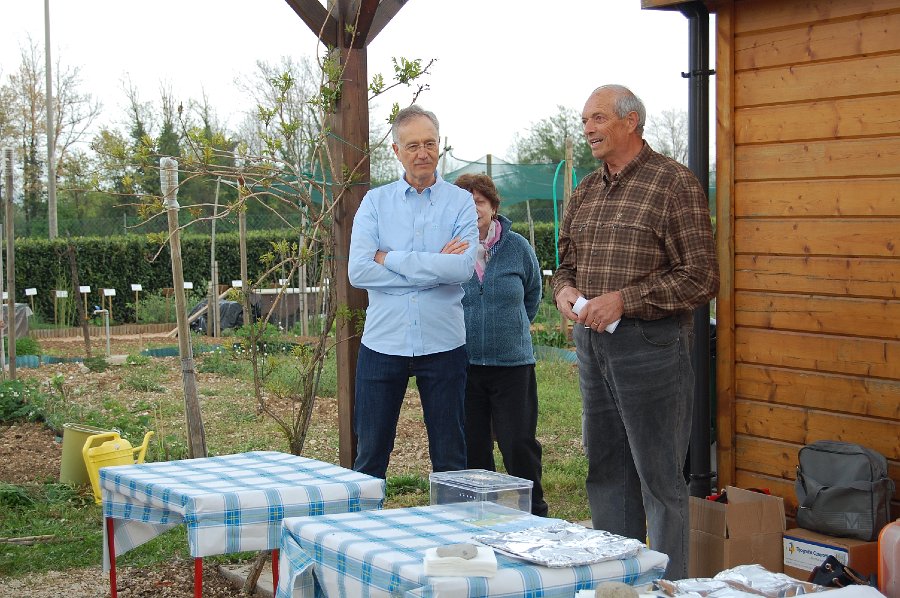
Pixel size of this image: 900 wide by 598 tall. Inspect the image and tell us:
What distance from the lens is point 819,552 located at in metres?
3.28

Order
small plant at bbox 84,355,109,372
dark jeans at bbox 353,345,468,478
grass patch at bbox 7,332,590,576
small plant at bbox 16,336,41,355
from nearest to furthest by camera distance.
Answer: dark jeans at bbox 353,345,468,478 → grass patch at bbox 7,332,590,576 → small plant at bbox 84,355,109,372 → small plant at bbox 16,336,41,355

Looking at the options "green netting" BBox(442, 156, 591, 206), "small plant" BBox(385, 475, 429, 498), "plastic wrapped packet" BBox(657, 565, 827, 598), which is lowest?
"small plant" BBox(385, 475, 429, 498)

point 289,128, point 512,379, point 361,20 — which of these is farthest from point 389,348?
point 361,20

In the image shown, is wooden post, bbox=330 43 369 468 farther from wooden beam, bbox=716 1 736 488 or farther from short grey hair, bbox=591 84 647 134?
wooden beam, bbox=716 1 736 488

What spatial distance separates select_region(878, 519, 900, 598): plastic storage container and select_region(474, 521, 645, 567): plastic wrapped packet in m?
0.66

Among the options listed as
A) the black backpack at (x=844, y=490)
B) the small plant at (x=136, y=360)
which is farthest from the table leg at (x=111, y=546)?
the small plant at (x=136, y=360)

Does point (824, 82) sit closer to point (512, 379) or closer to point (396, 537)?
point (512, 379)

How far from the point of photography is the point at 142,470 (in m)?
2.88

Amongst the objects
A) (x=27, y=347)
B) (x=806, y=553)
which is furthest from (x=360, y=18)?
(x=27, y=347)

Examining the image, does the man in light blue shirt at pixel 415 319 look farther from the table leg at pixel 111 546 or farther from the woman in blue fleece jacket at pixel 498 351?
the table leg at pixel 111 546

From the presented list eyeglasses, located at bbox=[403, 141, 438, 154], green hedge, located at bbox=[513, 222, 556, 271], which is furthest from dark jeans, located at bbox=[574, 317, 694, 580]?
green hedge, located at bbox=[513, 222, 556, 271]

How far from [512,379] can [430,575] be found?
224cm

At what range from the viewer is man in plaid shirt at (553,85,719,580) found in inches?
118

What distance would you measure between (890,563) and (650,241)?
3.75 ft
